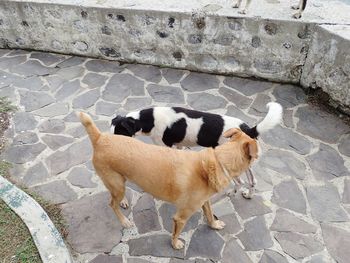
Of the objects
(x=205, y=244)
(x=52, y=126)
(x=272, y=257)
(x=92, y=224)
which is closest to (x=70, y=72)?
(x=52, y=126)

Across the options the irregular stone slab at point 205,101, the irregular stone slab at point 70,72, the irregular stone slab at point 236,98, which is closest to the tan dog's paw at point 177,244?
the irregular stone slab at point 205,101

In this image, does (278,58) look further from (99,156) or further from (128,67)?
(99,156)

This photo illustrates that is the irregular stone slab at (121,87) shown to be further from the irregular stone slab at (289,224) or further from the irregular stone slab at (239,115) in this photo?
the irregular stone slab at (289,224)

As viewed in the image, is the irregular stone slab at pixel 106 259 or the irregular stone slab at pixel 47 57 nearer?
the irregular stone slab at pixel 106 259

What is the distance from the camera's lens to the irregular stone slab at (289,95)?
6.49m

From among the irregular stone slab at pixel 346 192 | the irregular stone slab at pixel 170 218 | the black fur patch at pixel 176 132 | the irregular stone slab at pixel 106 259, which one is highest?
the black fur patch at pixel 176 132

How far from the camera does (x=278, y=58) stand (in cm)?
662

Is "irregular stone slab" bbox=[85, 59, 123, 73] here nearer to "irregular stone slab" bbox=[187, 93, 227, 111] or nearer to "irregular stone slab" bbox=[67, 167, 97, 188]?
"irregular stone slab" bbox=[187, 93, 227, 111]

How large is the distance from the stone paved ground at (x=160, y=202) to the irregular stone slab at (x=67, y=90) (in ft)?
0.11

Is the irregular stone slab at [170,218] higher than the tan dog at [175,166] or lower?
lower

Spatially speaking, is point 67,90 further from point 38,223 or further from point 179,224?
point 179,224

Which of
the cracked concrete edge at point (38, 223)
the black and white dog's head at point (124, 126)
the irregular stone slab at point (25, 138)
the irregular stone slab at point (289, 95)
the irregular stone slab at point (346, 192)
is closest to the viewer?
the cracked concrete edge at point (38, 223)

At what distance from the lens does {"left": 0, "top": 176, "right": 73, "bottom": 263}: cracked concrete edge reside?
4184 mm

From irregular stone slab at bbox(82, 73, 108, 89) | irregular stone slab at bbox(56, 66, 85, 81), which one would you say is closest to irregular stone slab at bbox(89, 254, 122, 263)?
irregular stone slab at bbox(82, 73, 108, 89)
